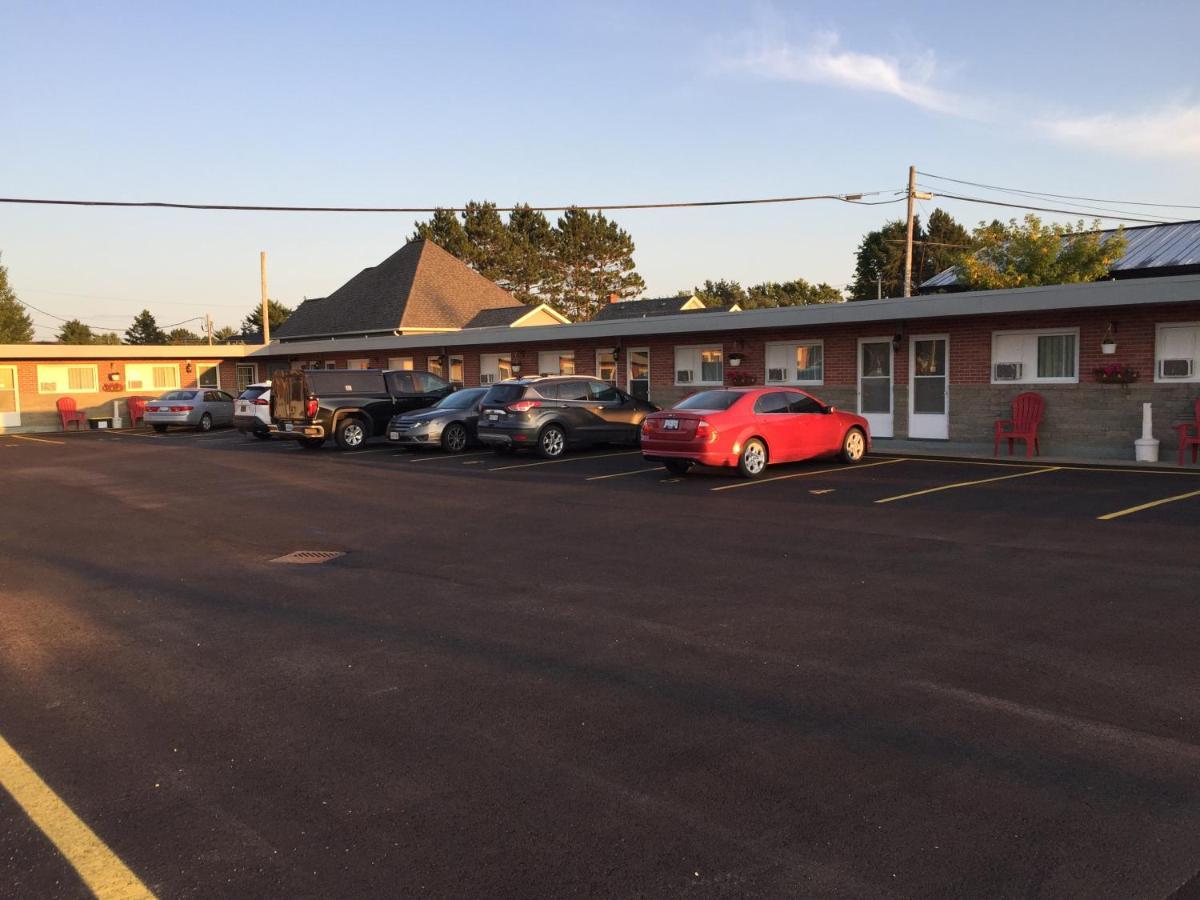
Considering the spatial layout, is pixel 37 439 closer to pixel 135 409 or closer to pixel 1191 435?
pixel 135 409

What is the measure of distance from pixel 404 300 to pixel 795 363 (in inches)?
899

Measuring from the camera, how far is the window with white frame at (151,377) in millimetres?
37625

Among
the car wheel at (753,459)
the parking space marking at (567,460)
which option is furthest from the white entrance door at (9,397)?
the car wheel at (753,459)

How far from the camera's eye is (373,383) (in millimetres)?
23422

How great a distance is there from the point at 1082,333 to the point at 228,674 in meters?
17.3

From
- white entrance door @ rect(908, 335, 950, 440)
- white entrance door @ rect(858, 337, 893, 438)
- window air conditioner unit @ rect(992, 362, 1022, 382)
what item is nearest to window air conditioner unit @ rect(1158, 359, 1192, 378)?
window air conditioner unit @ rect(992, 362, 1022, 382)

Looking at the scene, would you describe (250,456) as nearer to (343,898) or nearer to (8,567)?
(8,567)

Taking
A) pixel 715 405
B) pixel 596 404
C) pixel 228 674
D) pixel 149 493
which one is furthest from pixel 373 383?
pixel 228 674

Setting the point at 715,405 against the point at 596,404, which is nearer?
the point at 715,405

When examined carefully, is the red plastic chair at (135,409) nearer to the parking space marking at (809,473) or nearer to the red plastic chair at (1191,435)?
the parking space marking at (809,473)

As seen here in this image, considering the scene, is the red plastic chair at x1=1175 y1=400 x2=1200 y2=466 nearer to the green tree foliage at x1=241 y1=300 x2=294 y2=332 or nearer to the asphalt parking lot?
the asphalt parking lot

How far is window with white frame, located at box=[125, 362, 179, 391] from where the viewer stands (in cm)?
3762

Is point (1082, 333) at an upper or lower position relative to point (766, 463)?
upper

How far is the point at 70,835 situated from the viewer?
3.72 m
